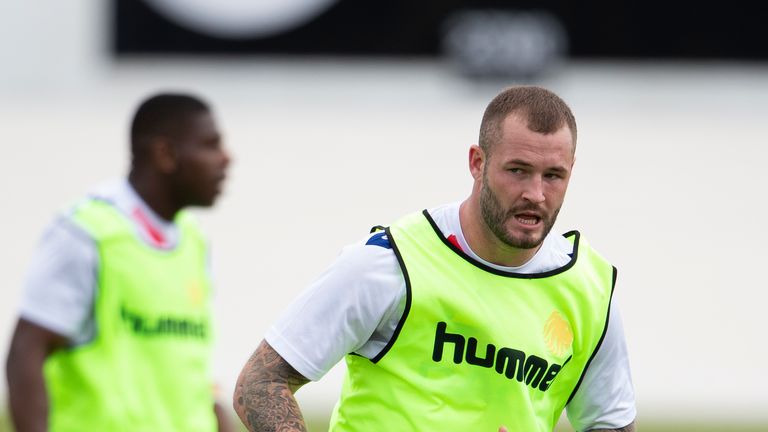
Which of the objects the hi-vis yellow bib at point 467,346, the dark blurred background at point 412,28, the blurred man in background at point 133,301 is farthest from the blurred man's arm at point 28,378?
the dark blurred background at point 412,28

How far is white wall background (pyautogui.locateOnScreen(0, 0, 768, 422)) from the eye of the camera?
1580 cm

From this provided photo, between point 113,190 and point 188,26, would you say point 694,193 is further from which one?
point 113,190

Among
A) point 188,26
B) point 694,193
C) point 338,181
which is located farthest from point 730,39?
point 188,26

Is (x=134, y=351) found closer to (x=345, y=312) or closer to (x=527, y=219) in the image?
(x=345, y=312)

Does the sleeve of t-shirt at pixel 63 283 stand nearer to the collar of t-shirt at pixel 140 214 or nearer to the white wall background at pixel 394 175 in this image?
the collar of t-shirt at pixel 140 214

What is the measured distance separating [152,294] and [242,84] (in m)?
11.4

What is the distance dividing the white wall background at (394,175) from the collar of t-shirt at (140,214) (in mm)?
10952

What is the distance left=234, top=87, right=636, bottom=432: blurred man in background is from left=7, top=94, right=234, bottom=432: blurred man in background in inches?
22.9

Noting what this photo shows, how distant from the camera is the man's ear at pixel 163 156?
4828 millimetres

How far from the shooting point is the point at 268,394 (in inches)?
158

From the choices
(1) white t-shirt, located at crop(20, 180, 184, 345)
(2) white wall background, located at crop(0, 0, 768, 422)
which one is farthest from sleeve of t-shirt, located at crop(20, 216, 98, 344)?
(2) white wall background, located at crop(0, 0, 768, 422)

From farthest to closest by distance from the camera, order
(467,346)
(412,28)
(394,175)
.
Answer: (394,175), (412,28), (467,346)

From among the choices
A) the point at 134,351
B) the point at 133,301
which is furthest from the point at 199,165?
the point at 134,351

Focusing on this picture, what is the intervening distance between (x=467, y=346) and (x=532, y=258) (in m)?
0.35
